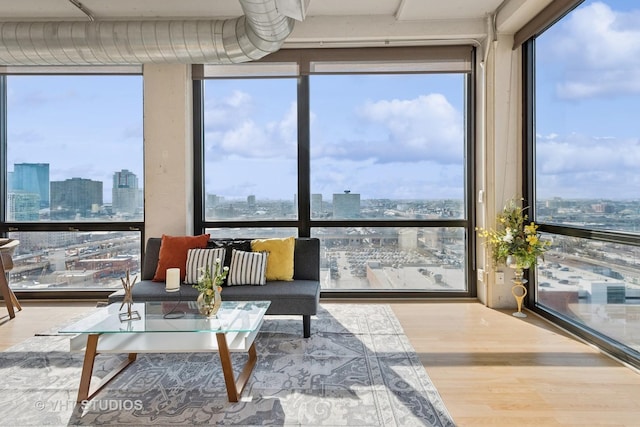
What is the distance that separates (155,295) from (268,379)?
131 cm

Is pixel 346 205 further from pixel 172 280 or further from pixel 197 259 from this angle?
pixel 172 280

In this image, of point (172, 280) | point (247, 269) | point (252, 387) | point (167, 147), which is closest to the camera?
point (252, 387)

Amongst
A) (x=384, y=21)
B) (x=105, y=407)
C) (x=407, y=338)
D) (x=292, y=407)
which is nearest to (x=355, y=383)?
(x=292, y=407)

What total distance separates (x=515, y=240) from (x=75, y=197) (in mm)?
4787

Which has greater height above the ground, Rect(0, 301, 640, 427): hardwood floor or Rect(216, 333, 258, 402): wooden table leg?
Rect(216, 333, 258, 402): wooden table leg

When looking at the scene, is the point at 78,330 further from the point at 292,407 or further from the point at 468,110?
the point at 468,110

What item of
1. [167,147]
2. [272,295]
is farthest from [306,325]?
[167,147]

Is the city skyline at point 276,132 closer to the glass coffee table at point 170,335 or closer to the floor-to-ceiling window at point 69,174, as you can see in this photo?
the floor-to-ceiling window at point 69,174

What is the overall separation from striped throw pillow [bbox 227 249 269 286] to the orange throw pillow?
47 centimetres

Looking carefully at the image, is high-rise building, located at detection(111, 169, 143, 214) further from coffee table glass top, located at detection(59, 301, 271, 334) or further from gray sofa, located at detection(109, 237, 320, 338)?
coffee table glass top, located at detection(59, 301, 271, 334)

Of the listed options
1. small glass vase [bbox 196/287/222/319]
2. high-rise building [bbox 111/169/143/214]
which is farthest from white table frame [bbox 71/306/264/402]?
high-rise building [bbox 111/169/143/214]

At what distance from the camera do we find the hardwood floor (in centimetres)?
201

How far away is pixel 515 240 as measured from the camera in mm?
3541

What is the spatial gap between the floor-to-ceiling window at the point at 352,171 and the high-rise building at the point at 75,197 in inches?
48.6
